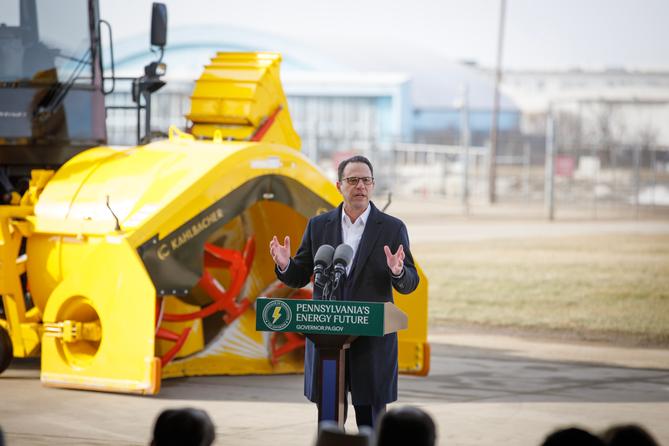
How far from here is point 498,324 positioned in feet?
48.7

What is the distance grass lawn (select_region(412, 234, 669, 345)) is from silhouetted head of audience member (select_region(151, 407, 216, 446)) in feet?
33.7

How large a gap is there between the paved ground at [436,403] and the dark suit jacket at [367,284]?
5.76 ft

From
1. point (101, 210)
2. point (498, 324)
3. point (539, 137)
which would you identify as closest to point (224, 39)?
point (539, 137)

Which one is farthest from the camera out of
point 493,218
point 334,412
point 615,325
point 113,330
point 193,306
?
point 493,218

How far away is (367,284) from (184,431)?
2566 mm

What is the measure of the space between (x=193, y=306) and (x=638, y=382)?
3.66 m

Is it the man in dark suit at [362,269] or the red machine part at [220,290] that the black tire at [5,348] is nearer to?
the red machine part at [220,290]

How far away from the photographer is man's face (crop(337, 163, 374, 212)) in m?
6.37

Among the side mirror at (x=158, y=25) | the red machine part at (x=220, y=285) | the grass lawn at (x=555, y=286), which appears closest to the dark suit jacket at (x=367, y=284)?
the red machine part at (x=220, y=285)

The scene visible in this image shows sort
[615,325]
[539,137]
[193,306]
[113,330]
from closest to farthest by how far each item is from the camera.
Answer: [113,330]
[193,306]
[615,325]
[539,137]

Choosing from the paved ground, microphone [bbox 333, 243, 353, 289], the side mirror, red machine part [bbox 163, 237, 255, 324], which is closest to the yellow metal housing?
red machine part [bbox 163, 237, 255, 324]

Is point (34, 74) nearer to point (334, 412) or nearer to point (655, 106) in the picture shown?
point (334, 412)

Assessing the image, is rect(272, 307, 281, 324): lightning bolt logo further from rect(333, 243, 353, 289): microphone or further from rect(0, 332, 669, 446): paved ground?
rect(0, 332, 669, 446): paved ground

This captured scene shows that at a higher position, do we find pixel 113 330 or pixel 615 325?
pixel 113 330
